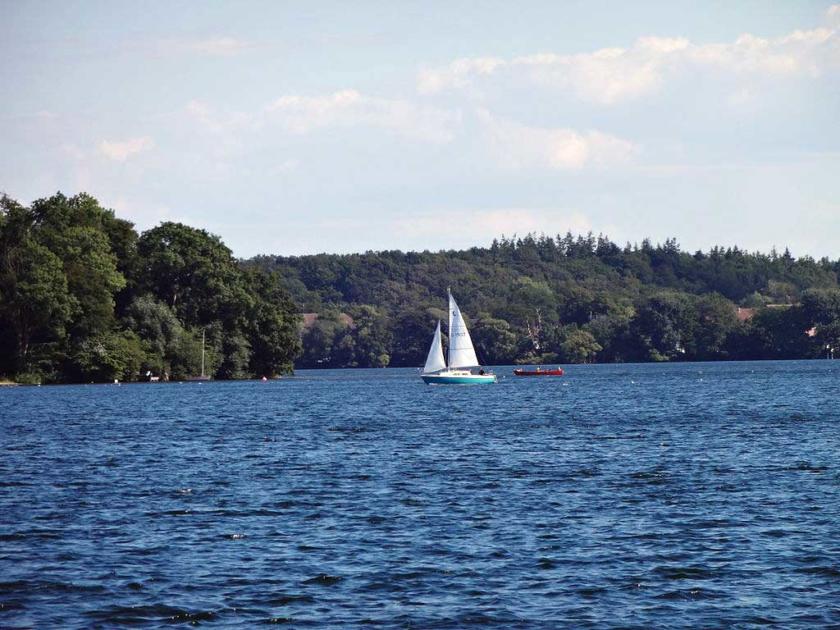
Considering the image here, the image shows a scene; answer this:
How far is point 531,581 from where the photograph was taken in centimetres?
2858

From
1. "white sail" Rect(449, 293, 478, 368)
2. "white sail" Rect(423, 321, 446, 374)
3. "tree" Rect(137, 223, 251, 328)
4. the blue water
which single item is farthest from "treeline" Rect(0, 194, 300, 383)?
the blue water

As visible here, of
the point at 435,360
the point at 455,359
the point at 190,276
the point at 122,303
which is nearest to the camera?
the point at 455,359

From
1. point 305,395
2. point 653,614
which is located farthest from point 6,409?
point 653,614

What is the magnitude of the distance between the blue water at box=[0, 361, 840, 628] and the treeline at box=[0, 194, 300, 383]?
68.9 metres

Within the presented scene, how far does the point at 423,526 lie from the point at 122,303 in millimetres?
127481

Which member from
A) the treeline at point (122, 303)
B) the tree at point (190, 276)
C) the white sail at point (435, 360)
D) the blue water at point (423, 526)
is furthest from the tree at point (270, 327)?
the blue water at point (423, 526)

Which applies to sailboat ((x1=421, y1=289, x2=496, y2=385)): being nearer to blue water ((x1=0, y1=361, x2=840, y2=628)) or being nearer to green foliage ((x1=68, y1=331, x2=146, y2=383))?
green foliage ((x1=68, y1=331, x2=146, y2=383))

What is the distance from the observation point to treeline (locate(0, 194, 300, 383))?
138500mm

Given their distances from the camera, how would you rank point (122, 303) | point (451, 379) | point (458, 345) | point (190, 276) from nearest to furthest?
point (458, 345), point (451, 379), point (122, 303), point (190, 276)

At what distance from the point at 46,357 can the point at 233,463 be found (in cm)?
9472

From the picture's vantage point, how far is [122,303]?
158 meters

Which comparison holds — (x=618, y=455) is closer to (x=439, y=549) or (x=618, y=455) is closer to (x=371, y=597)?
(x=439, y=549)

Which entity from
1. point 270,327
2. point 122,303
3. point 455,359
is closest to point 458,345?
point 455,359

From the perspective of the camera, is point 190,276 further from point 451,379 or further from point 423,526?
point 423,526
